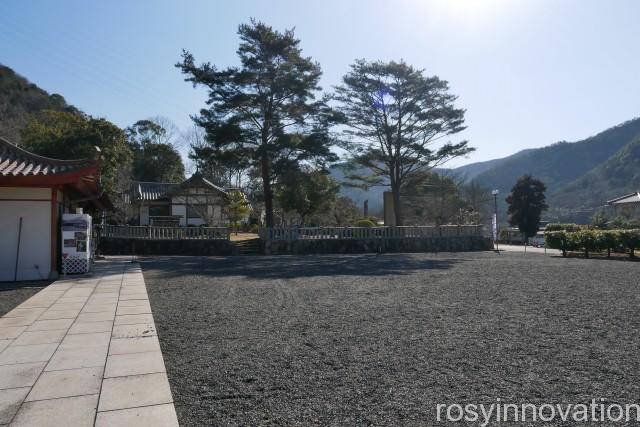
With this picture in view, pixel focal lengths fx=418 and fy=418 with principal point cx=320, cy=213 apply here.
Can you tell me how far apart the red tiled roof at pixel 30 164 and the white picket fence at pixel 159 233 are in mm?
8937

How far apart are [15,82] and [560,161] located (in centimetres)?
8664

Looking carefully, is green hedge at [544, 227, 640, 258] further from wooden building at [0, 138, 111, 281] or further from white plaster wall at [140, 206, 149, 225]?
white plaster wall at [140, 206, 149, 225]

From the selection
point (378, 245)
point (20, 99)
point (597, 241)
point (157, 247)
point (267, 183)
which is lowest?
point (378, 245)

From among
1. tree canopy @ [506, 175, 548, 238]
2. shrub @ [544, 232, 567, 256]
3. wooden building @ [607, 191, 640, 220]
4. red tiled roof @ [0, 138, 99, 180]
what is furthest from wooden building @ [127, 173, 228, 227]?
wooden building @ [607, 191, 640, 220]

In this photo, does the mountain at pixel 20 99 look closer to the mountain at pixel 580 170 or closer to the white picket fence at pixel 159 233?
the white picket fence at pixel 159 233

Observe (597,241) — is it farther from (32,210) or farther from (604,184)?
(604,184)

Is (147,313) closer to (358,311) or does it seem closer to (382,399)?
(358,311)

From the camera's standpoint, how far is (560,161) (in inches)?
3189

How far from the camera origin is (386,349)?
4207 millimetres

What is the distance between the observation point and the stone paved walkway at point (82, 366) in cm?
283

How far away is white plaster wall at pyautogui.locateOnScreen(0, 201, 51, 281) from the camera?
9.72m

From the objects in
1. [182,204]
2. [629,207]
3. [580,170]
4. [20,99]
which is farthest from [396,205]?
[580,170]

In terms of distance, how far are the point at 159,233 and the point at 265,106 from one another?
306 inches

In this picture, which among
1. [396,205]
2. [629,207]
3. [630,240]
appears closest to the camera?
[630,240]
